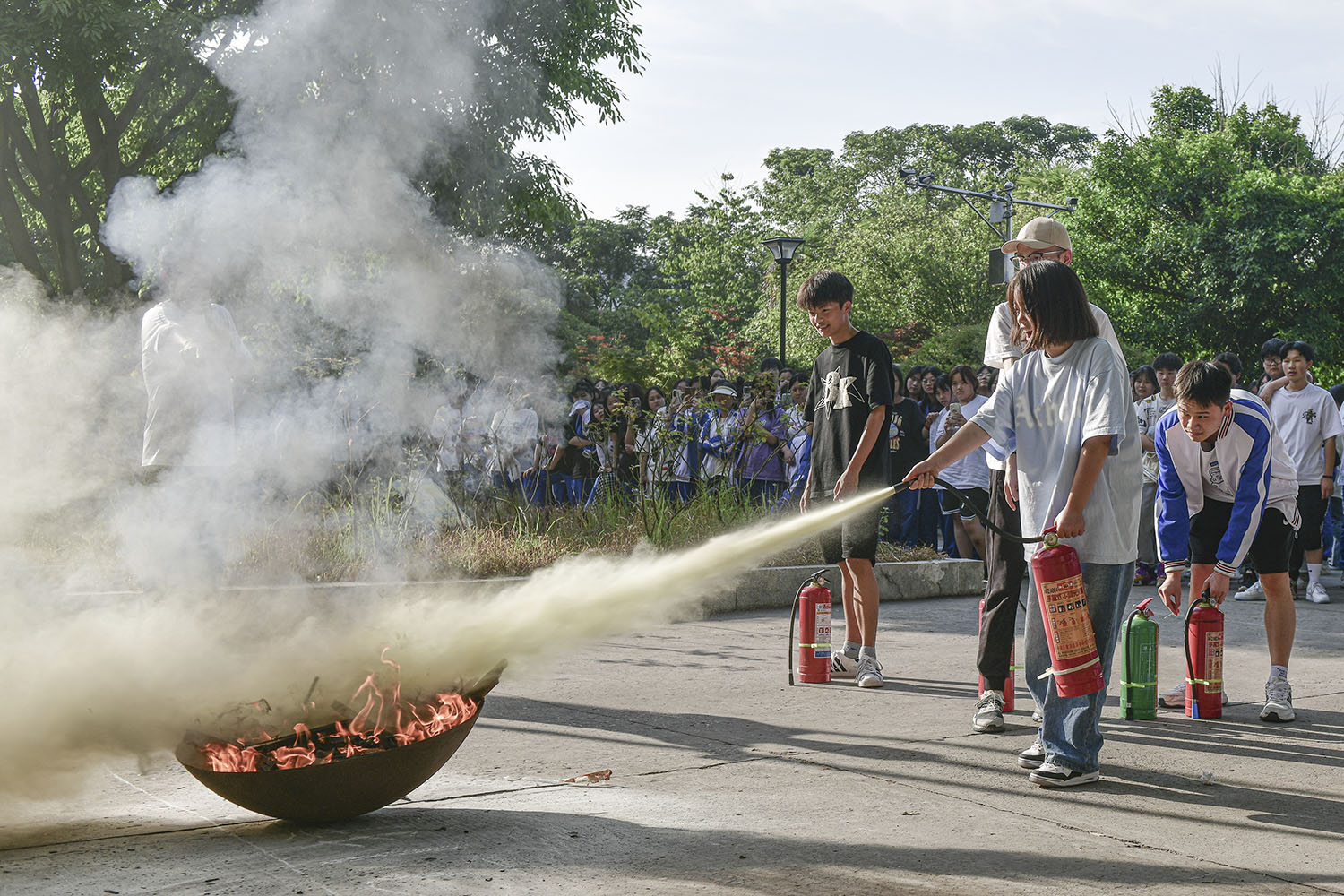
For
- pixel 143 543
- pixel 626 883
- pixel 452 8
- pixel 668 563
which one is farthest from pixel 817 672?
pixel 452 8

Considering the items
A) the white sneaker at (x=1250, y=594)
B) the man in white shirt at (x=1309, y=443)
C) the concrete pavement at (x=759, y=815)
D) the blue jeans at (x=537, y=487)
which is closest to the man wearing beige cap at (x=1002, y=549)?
the concrete pavement at (x=759, y=815)

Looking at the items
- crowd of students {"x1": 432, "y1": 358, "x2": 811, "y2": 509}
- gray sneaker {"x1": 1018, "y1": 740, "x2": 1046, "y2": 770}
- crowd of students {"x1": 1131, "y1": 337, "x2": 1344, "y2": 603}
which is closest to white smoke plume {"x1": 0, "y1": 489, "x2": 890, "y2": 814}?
gray sneaker {"x1": 1018, "y1": 740, "x2": 1046, "y2": 770}

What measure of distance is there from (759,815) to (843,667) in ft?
8.79

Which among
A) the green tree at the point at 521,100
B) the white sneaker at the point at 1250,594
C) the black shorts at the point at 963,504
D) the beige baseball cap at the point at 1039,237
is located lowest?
the white sneaker at the point at 1250,594

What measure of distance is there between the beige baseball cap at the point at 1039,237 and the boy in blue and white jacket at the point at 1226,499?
83cm

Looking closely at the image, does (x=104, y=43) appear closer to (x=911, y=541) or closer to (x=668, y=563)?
(x=911, y=541)

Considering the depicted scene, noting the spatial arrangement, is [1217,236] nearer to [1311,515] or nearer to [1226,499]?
[1311,515]

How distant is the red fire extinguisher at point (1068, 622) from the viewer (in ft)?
13.7

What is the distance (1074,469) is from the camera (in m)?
4.31

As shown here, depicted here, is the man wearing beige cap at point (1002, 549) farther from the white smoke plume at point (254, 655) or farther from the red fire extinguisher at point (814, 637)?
A: the red fire extinguisher at point (814, 637)

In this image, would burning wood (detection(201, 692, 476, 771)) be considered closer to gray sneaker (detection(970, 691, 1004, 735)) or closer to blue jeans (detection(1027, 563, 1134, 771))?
blue jeans (detection(1027, 563, 1134, 771))

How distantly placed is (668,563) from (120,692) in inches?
82.7

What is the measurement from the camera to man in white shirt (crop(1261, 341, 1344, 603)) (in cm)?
973

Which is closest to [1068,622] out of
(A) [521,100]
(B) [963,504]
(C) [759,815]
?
(C) [759,815]
